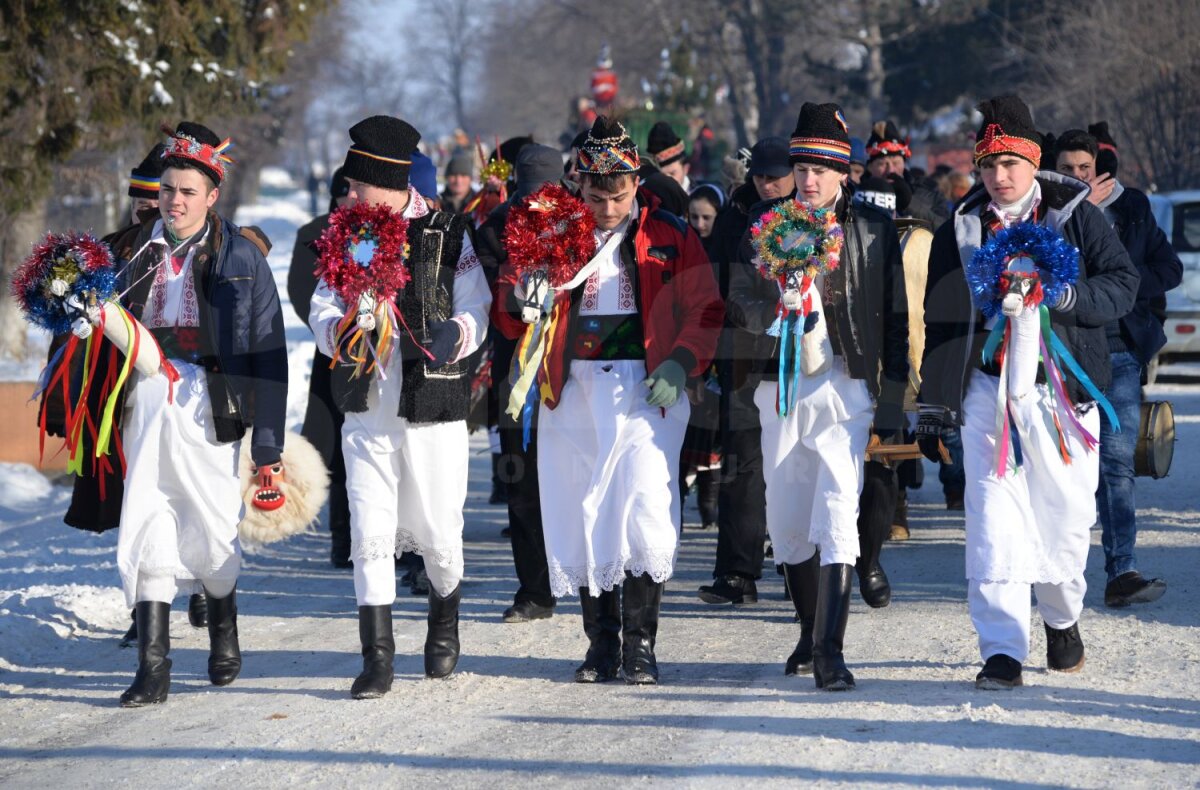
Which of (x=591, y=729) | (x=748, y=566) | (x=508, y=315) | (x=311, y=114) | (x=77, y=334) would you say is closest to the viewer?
(x=591, y=729)

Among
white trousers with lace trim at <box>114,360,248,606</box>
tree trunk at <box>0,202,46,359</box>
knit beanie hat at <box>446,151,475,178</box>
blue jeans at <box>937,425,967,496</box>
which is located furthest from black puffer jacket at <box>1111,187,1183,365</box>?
tree trunk at <box>0,202,46,359</box>

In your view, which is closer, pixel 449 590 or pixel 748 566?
pixel 449 590

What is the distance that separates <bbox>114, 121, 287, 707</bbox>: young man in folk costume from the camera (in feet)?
21.1

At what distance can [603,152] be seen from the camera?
641cm

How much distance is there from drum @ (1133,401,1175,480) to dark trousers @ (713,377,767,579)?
5.70 ft

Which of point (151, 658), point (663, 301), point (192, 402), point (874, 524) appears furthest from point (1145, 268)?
point (151, 658)

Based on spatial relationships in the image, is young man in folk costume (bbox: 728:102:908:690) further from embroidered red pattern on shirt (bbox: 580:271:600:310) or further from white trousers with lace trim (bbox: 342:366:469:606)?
white trousers with lace trim (bbox: 342:366:469:606)

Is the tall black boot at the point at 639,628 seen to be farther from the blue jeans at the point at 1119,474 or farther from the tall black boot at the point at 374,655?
the blue jeans at the point at 1119,474

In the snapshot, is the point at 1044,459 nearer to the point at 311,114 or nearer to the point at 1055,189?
the point at 1055,189

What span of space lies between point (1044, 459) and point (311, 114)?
3899 inches

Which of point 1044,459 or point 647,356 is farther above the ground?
point 647,356

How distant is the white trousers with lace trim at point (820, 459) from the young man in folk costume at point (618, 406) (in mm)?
386

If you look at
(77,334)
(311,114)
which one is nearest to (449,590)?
(77,334)

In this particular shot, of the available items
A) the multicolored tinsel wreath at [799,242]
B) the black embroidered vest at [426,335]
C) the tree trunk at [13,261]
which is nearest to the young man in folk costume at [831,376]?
the multicolored tinsel wreath at [799,242]
